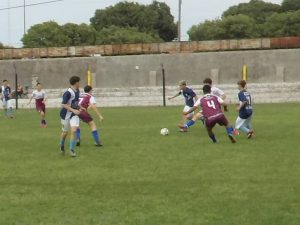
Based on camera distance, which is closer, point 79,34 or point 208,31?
point 208,31

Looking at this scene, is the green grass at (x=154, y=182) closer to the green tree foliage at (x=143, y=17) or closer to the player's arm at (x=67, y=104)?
the player's arm at (x=67, y=104)

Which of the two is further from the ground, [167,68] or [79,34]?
[79,34]

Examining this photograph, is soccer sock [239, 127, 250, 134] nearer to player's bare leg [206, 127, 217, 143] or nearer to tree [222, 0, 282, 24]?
player's bare leg [206, 127, 217, 143]

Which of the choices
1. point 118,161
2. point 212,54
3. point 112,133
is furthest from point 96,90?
point 118,161

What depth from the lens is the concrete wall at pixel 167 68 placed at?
153 feet

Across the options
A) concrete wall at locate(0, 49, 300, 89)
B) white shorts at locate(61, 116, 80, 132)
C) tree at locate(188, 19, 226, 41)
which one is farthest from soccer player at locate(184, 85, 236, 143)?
tree at locate(188, 19, 226, 41)

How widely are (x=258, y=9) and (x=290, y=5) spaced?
6.57m

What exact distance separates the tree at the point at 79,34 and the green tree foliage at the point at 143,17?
9376mm

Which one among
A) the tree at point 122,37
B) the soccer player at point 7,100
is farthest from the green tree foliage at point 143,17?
the soccer player at point 7,100

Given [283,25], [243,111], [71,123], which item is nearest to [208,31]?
[283,25]

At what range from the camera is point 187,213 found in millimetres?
7590

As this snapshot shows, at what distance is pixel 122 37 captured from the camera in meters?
89.9

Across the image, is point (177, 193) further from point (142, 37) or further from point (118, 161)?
point (142, 37)

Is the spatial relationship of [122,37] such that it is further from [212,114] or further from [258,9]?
[212,114]
